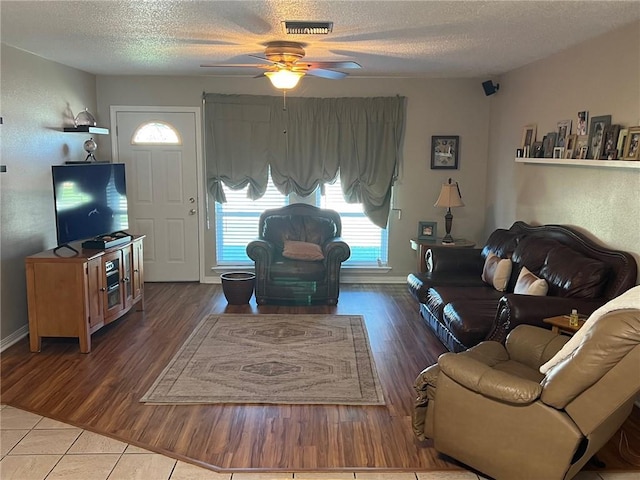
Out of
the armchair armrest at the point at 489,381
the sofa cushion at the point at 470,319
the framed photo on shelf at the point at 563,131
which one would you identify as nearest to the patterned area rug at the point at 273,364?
the sofa cushion at the point at 470,319

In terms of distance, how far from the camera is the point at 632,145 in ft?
12.4

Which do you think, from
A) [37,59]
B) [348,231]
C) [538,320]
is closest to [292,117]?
[348,231]

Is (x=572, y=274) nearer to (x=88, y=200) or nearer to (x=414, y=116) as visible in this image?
(x=414, y=116)

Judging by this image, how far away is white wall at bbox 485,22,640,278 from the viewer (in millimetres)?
3947

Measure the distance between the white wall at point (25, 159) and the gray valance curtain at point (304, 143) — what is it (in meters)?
1.79

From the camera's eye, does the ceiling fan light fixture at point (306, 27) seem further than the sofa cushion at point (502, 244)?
No

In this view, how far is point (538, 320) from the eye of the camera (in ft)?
12.4

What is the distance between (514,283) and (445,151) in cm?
253

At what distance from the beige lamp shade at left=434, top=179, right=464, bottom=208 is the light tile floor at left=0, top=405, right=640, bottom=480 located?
3.87 meters

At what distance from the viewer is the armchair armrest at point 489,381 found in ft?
8.56

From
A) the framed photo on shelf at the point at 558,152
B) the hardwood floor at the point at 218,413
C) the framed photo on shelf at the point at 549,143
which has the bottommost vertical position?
the hardwood floor at the point at 218,413

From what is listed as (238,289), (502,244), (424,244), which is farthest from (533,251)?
(238,289)

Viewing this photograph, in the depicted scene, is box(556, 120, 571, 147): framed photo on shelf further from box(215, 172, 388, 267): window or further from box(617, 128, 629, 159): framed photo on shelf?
box(215, 172, 388, 267): window

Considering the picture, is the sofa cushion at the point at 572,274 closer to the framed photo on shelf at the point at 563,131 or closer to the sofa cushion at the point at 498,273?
the sofa cushion at the point at 498,273
